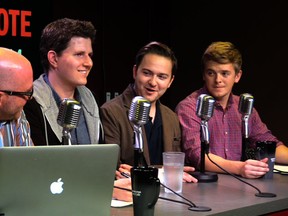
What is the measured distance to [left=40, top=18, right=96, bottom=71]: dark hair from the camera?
7.96 feet

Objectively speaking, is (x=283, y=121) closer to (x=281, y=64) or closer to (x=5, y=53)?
(x=281, y=64)

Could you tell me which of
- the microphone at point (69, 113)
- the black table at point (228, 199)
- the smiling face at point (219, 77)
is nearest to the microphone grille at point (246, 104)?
the black table at point (228, 199)

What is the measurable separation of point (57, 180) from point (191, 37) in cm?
379

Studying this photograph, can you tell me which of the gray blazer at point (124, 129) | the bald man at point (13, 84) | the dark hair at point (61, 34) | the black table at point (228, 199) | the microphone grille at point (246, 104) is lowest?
the black table at point (228, 199)

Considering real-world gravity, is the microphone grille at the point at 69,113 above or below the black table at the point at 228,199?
above

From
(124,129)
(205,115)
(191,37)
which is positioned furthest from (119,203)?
(191,37)

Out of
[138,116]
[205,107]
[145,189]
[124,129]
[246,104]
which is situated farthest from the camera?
[124,129]

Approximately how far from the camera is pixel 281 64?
438 cm

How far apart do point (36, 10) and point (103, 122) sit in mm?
2046

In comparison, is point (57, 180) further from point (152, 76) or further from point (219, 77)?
point (219, 77)

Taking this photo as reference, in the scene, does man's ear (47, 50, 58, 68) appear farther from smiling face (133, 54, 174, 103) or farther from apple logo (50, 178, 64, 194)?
apple logo (50, 178, 64, 194)

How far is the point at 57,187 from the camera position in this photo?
54.7 inches

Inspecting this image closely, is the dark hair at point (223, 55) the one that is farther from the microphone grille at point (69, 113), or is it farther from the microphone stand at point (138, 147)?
the microphone grille at point (69, 113)

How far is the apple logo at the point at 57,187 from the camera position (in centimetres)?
138
